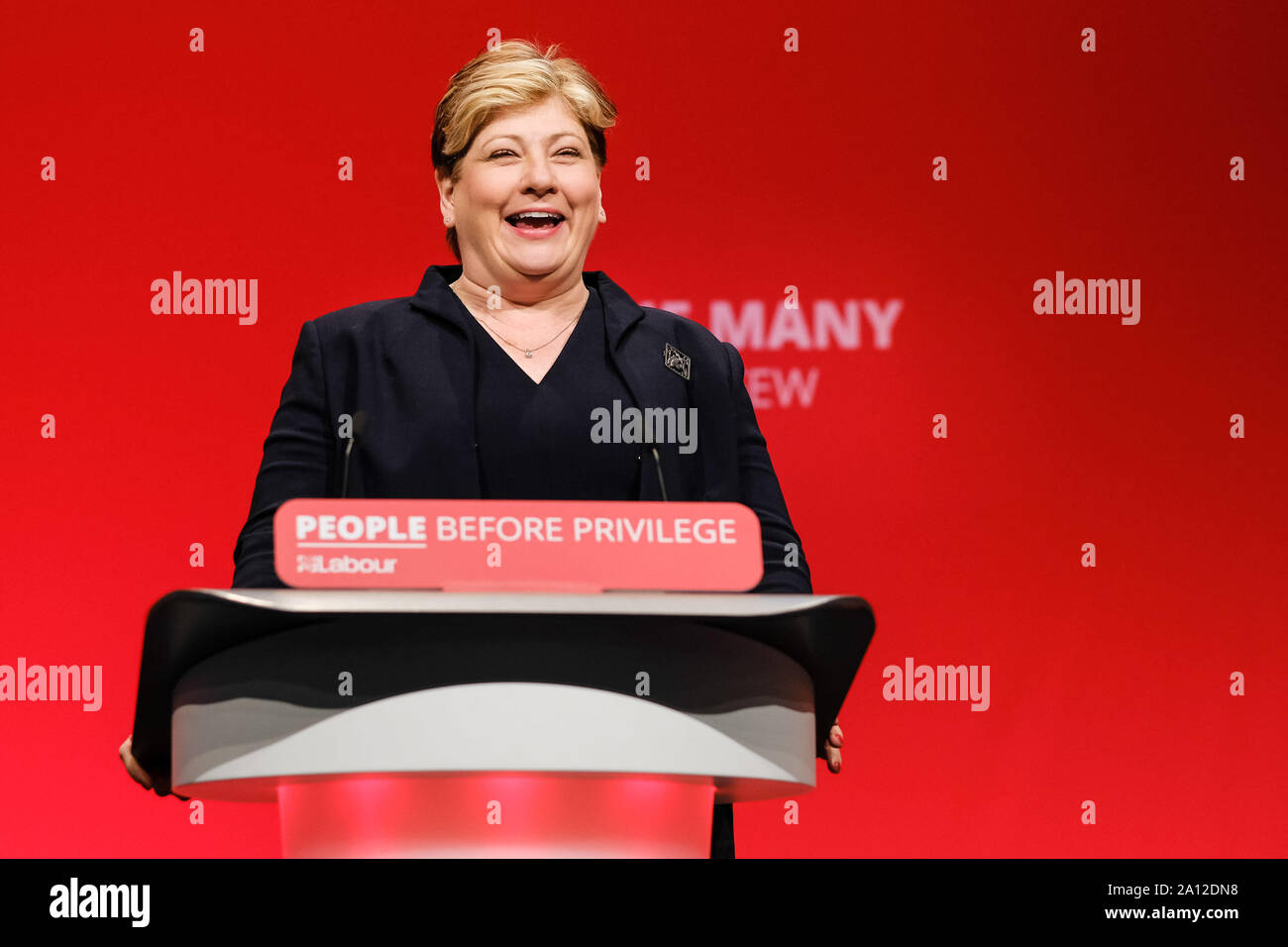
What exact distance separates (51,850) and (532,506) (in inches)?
74.5

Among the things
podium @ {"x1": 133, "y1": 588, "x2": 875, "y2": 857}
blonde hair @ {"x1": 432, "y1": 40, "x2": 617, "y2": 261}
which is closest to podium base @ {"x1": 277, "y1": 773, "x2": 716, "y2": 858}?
podium @ {"x1": 133, "y1": 588, "x2": 875, "y2": 857}

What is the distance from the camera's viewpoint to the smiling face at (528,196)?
6.59ft

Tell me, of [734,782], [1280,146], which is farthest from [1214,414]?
[734,782]

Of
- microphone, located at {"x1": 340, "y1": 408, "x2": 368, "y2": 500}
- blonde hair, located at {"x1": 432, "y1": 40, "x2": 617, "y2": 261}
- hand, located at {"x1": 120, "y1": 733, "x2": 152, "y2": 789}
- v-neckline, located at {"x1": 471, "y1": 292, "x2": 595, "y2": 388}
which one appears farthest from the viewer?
blonde hair, located at {"x1": 432, "y1": 40, "x2": 617, "y2": 261}

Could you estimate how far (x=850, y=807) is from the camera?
290 centimetres

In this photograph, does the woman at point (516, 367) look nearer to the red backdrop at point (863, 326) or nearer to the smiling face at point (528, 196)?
the smiling face at point (528, 196)

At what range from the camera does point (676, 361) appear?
195 centimetres

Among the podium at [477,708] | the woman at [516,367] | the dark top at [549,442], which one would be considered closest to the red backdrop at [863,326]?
the woman at [516,367]

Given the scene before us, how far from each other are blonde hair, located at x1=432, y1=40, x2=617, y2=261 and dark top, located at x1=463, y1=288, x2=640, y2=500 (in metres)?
0.34

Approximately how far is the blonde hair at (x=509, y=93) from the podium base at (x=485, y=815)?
3.47ft

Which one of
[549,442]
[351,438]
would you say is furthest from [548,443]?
[351,438]

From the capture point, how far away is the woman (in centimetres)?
180

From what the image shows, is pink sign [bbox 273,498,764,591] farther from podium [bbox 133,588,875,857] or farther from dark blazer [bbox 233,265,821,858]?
dark blazer [bbox 233,265,821,858]
